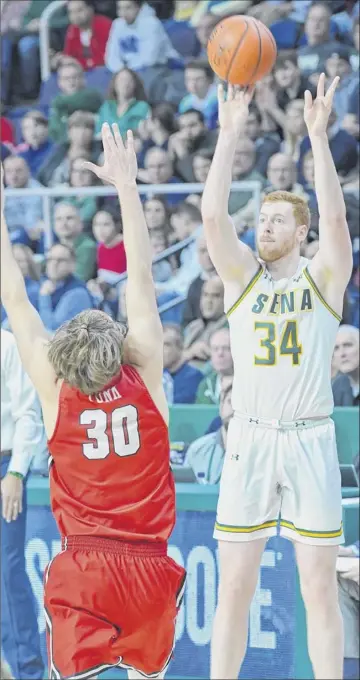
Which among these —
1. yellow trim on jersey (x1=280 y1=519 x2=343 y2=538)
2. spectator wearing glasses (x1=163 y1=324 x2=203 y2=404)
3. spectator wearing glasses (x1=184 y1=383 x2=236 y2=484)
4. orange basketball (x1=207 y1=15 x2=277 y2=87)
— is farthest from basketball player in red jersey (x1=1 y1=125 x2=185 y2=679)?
spectator wearing glasses (x1=163 y1=324 x2=203 y2=404)

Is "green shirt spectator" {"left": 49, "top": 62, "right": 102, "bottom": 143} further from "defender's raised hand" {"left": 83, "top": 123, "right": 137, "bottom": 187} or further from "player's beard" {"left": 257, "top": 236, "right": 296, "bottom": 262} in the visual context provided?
"defender's raised hand" {"left": 83, "top": 123, "right": 137, "bottom": 187}

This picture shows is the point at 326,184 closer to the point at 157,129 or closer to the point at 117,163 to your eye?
the point at 117,163

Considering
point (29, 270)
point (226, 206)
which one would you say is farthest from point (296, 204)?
point (29, 270)

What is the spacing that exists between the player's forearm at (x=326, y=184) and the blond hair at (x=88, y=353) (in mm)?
1044

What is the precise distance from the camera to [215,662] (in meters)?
4.61

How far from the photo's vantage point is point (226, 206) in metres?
4.51

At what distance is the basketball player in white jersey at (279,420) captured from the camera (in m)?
4.46

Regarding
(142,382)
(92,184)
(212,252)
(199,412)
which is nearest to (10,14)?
(92,184)

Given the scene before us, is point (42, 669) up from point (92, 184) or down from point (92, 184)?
down

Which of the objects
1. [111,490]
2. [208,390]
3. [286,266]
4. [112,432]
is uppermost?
[286,266]

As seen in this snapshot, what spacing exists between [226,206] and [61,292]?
12.4 ft

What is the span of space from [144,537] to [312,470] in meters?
0.90

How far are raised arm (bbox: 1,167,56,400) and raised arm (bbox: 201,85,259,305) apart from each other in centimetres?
87

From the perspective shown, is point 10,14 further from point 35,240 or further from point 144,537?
point 144,537
